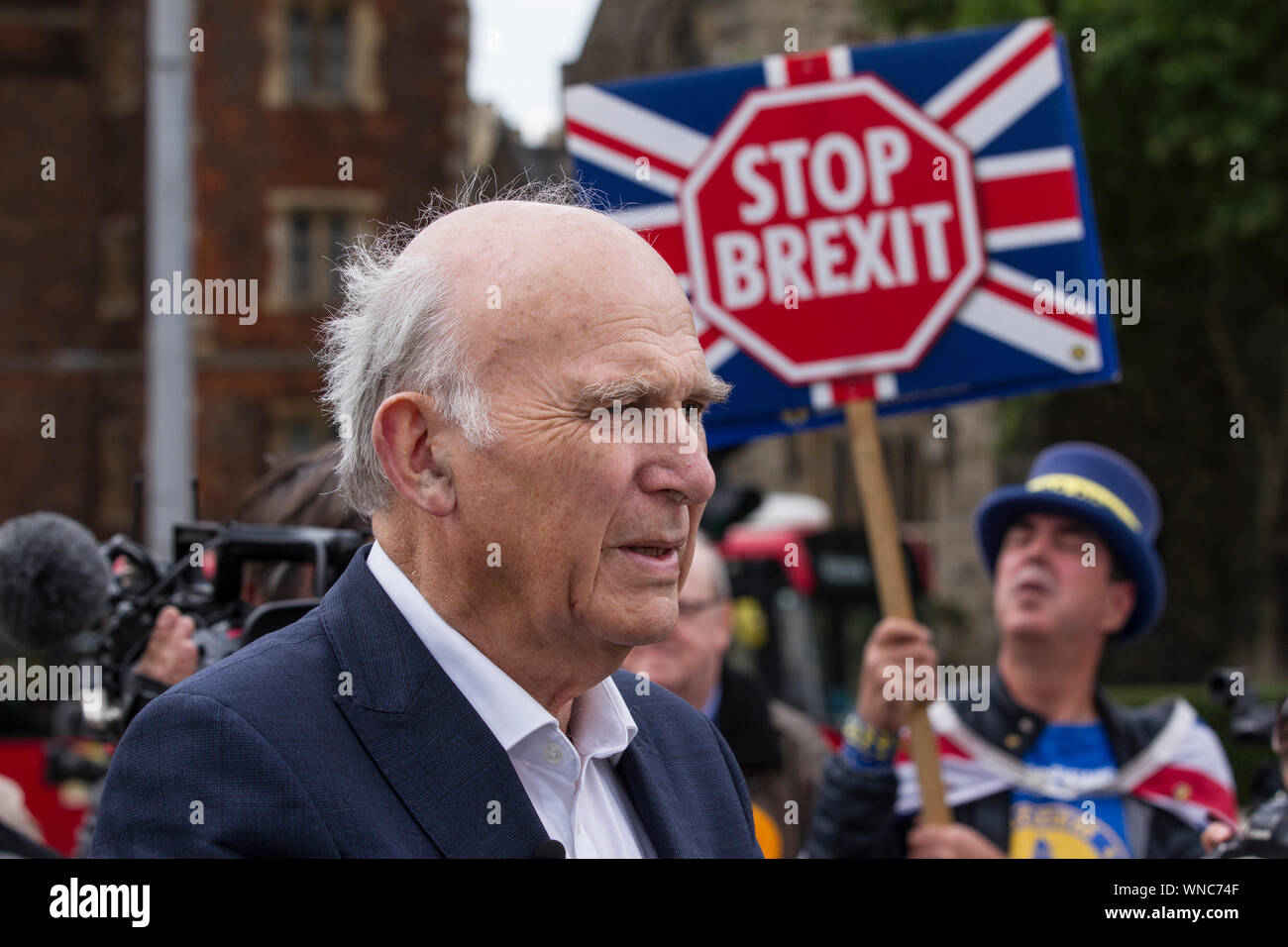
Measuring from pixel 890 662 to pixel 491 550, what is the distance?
1.99 meters

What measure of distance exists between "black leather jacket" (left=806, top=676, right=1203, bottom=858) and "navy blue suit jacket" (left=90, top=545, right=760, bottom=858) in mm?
1730

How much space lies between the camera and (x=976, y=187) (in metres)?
4.30

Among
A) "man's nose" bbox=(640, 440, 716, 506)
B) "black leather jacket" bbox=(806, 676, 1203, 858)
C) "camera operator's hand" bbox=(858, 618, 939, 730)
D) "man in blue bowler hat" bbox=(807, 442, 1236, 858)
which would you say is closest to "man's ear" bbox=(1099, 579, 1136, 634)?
"man in blue bowler hat" bbox=(807, 442, 1236, 858)

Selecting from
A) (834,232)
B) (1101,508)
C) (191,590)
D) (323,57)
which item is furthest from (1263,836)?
(323,57)

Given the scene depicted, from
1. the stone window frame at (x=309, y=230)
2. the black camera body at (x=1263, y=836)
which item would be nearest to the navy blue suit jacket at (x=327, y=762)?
the black camera body at (x=1263, y=836)

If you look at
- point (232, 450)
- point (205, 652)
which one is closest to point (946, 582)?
point (232, 450)

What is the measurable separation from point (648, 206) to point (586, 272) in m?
2.41

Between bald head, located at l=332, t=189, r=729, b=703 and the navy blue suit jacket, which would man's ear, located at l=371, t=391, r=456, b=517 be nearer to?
bald head, located at l=332, t=189, r=729, b=703

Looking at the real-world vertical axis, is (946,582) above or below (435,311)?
below

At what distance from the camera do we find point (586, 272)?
78.6 inches

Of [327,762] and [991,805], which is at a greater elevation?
[327,762]

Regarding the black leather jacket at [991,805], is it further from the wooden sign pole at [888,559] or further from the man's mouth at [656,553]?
the man's mouth at [656,553]

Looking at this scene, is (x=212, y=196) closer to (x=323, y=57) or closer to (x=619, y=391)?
(x=323, y=57)
